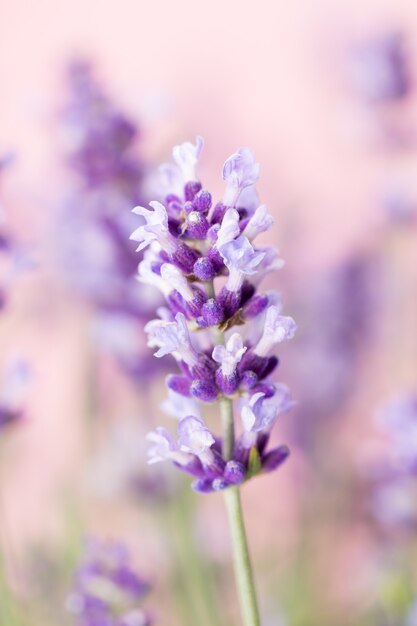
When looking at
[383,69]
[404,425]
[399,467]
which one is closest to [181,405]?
[404,425]

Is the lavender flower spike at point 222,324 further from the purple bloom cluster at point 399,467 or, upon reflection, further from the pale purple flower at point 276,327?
the purple bloom cluster at point 399,467

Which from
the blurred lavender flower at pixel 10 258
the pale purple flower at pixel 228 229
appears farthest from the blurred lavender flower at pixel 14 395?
the pale purple flower at pixel 228 229

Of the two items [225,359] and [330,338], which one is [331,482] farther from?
[225,359]

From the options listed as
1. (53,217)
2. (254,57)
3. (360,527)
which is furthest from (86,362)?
(254,57)

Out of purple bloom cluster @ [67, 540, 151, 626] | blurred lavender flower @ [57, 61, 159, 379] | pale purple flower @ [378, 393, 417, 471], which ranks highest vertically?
blurred lavender flower @ [57, 61, 159, 379]

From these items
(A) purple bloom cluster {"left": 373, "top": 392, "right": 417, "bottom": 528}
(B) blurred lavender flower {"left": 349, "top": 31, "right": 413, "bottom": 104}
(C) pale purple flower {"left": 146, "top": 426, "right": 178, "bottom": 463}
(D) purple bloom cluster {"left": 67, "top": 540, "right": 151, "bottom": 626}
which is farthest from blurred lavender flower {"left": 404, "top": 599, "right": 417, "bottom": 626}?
(B) blurred lavender flower {"left": 349, "top": 31, "right": 413, "bottom": 104}

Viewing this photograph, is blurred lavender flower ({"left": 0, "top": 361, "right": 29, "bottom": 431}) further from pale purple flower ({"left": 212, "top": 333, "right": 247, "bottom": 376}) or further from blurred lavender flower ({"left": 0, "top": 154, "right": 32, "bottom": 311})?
pale purple flower ({"left": 212, "top": 333, "right": 247, "bottom": 376})
